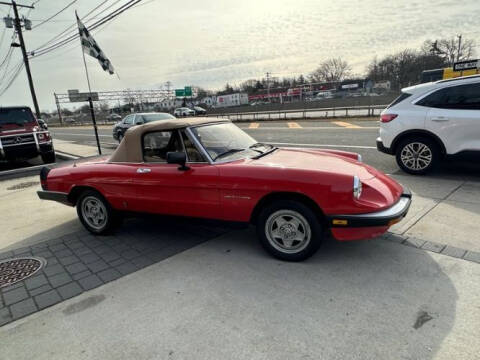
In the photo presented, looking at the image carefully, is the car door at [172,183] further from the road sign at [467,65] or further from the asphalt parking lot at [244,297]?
the road sign at [467,65]

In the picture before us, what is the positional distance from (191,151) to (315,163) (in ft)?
4.68

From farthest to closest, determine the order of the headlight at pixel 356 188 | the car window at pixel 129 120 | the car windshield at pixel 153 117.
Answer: the car window at pixel 129 120, the car windshield at pixel 153 117, the headlight at pixel 356 188

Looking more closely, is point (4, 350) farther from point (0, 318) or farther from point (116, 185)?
point (116, 185)

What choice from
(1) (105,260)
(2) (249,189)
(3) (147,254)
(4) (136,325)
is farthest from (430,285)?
(1) (105,260)

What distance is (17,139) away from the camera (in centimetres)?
1028

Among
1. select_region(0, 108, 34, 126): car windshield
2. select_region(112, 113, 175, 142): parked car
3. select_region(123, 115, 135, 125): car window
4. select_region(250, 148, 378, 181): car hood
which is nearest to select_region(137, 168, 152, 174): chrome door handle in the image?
select_region(250, 148, 378, 181): car hood

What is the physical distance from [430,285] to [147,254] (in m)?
2.95

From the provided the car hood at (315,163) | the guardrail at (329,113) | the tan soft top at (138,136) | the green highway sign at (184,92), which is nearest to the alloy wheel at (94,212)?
the tan soft top at (138,136)

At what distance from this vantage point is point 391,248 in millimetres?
3451

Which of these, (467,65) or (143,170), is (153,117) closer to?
(143,170)

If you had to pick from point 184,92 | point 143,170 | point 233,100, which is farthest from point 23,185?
point 233,100

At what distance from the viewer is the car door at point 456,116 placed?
17.9ft

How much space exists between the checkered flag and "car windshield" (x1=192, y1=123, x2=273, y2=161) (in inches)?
266

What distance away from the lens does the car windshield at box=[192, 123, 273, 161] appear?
145 inches
